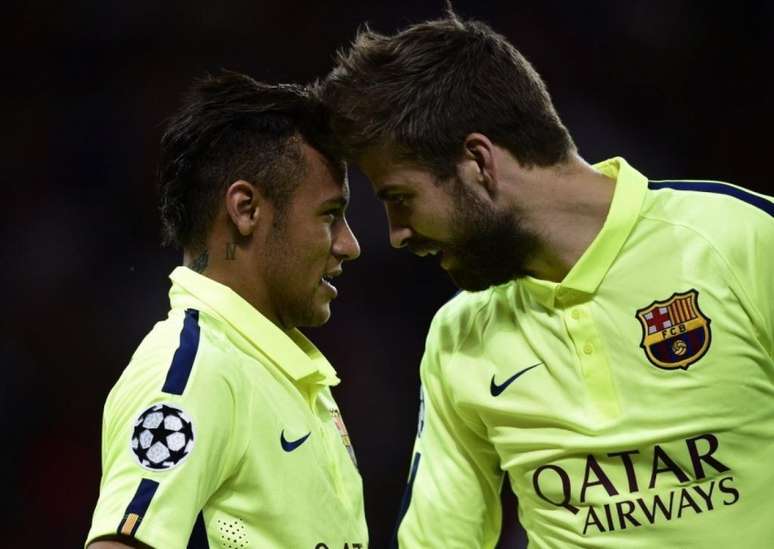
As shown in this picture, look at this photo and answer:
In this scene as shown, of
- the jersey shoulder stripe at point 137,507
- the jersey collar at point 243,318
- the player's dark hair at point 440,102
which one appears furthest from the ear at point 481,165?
the jersey shoulder stripe at point 137,507

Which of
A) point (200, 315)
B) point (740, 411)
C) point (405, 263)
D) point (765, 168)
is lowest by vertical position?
point (200, 315)

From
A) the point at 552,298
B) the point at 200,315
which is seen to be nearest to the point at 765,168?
the point at 552,298

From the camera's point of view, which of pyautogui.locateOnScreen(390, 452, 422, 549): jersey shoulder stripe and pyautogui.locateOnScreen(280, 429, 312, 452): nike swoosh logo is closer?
pyautogui.locateOnScreen(280, 429, 312, 452): nike swoosh logo

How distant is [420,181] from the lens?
2.33 m

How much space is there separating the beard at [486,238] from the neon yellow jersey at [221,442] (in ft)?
1.29

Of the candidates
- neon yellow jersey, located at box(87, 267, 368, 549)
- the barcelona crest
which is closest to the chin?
neon yellow jersey, located at box(87, 267, 368, 549)

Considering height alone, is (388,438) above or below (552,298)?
above

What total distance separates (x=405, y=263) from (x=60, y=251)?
146 centimetres

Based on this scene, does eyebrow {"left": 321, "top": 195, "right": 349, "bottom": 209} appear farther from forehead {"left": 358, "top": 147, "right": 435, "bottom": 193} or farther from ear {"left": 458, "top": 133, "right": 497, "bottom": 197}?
ear {"left": 458, "top": 133, "right": 497, "bottom": 197}

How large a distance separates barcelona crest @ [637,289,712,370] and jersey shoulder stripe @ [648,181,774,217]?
0.22m

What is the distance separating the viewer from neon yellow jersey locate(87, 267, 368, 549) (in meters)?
1.86

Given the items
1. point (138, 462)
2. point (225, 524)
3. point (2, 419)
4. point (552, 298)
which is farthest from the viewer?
point (2, 419)

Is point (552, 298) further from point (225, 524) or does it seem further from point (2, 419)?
point (2, 419)

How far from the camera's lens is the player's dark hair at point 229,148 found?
233 centimetres
